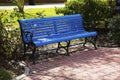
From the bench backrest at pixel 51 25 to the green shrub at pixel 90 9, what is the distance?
1.96 metres

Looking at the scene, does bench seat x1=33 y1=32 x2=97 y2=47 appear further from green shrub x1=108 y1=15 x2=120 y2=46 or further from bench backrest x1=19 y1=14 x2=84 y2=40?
green shrub x1=108 y1=15 x2=120 y2=46

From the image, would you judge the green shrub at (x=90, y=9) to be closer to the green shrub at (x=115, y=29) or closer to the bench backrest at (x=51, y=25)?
the green shrub at (x=115, y=29)

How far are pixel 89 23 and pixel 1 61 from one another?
4839mm

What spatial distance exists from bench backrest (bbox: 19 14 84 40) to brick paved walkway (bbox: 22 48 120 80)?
72 cm

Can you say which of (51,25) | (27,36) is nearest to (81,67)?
(27,36)

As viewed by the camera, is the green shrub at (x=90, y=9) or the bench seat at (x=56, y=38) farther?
the green shrub at (x=90, y=9)

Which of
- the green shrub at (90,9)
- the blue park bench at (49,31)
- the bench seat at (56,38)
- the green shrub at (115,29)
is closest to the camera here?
the bench seat at (56,38)

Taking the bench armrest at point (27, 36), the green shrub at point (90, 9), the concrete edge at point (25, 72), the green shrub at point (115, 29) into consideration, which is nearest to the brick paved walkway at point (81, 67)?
the concrete edge at point (25, 72)

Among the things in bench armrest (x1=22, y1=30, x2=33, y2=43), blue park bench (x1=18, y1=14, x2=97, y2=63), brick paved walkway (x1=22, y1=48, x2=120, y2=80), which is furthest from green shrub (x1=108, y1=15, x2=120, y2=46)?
bench armrest (x1=22, y1=30, x2=33, y2=43)

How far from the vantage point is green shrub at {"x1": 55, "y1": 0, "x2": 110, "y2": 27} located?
475 inches

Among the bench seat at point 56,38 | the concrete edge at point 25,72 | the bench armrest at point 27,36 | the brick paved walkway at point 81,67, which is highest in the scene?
the bench armrest at point 27,36

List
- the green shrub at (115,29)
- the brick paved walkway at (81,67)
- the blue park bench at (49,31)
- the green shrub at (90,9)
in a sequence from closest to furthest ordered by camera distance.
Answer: the brick paved walkway at (81,67) → the blue park bench at (49,31) → the green shrub at (115,29) → the green shrub at (90,9)

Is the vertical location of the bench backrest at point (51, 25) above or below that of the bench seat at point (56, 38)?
above

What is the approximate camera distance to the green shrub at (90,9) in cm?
1205
